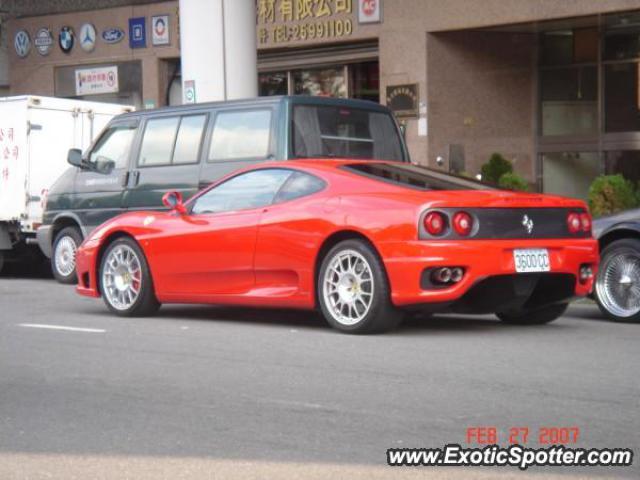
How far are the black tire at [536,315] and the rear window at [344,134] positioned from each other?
3.16m

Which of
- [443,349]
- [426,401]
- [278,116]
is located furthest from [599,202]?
[426,401]

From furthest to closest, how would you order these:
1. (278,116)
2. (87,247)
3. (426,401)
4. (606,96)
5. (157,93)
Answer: (157,93) < (606,96) < (278,116) < (87,247) < (426,401)

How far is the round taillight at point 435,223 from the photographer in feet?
29.0

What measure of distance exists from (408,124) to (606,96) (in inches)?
135

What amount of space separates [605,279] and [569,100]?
42.2 feet

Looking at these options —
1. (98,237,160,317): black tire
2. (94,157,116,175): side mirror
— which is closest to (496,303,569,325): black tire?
(98,237,160,317): black tire

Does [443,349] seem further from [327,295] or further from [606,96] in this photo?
[606,96]

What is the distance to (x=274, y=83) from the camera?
26.0 metres

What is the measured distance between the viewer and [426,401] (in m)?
6.70

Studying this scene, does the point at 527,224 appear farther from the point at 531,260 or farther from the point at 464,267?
the point at 464,267

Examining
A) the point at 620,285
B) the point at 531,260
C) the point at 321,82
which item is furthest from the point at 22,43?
the point at 531,260

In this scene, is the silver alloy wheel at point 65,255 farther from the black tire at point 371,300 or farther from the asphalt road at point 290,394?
the black tire at point 371,300

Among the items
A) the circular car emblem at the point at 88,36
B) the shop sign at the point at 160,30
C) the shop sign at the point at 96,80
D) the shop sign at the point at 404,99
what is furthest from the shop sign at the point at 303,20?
the circular car emblem at the point at 88,36

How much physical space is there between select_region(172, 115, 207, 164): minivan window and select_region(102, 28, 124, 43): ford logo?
14295mm
